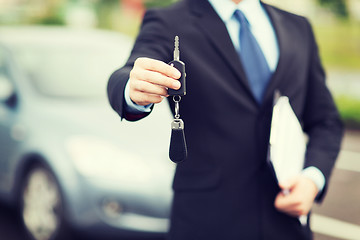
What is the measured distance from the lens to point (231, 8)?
1580 mm

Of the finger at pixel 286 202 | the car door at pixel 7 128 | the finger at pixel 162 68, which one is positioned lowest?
the car door at pixel 7 128

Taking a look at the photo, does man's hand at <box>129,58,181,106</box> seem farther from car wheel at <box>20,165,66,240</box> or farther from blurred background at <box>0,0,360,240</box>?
Result: car wheel at <box>20,165,66,240</box>

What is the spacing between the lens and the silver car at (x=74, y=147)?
11.6ft

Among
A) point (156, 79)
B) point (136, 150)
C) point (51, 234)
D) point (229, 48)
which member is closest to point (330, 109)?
point (229, 48)

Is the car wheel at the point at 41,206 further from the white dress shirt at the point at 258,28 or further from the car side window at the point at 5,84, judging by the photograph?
the white dress shirt at the point at 258,28

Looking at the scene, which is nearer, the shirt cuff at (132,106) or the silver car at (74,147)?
the shirt cuff at (132,106)

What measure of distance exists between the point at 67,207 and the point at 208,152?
2347 millimetres

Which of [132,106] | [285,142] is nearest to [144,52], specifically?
[132,106]

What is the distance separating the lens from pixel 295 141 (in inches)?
65.3

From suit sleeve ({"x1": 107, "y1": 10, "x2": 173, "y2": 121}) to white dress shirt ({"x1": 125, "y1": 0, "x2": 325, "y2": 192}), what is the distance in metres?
0.18

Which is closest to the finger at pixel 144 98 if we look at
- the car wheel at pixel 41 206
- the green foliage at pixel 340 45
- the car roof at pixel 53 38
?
the car wheel at pixel 41 206

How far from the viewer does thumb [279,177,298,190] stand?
154cm

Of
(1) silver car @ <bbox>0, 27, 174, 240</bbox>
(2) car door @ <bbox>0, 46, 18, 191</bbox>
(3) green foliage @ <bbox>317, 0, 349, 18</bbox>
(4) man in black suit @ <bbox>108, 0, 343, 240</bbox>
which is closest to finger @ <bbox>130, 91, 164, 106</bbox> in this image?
(4) man in black suit @ <bbox>108, 0, 343, 240</bbox>

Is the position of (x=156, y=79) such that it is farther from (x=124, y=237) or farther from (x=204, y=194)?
(x=124, y=237)
